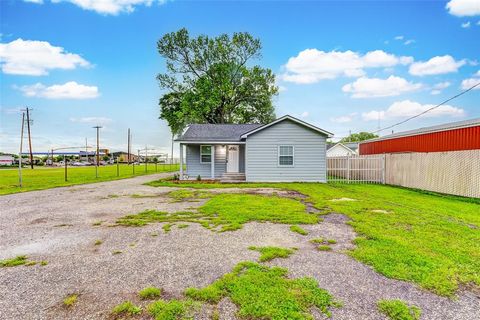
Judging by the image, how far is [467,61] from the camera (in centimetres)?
2172

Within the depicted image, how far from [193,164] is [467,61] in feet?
83.3

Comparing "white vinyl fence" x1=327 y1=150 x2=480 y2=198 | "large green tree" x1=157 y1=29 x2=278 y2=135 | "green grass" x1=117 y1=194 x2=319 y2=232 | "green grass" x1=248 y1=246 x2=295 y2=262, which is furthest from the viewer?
"large green tree" x1=157 y1=29 x2=278 y2=135

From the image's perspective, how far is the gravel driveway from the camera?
109 inches

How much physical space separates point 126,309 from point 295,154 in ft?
47.0

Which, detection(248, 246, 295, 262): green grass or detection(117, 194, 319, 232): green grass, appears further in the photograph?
detection(117, 194, 319, 232): green grass

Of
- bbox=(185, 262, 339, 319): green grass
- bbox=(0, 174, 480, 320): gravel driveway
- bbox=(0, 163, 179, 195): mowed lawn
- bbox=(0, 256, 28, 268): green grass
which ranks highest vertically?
bbox=(185, 262, 339, 319): green grass

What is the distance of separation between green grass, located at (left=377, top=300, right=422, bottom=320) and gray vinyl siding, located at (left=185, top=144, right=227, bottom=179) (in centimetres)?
1541

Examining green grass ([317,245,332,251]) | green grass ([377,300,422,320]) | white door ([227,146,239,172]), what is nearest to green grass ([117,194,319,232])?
green grass ([317,245,332,251])

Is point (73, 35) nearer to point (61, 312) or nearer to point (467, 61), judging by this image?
point (61, 312)

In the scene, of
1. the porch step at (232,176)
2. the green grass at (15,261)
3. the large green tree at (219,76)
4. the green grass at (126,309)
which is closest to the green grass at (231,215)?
the green grass at (15,261)

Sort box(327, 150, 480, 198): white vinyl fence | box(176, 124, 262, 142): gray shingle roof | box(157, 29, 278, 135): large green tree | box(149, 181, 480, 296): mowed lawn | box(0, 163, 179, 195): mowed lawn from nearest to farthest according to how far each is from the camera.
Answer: box(149, 181, 480, 296): mowed lawn < box(327, 150, 480, 198): white vinyl fence < box(0, 163, 179, 195): mowed lawn < box(176, 124, 262, 142): gray shingle roof < box(157, 29, 278, 135): large green tree

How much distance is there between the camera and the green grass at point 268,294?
8.57ft

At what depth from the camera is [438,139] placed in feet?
45.0

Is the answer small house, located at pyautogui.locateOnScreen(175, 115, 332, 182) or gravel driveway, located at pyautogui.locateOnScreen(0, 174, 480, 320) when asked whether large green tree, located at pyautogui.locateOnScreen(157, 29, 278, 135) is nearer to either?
small house, located at pyautogui.locateOnScreen(175, 115, 332, 182)
